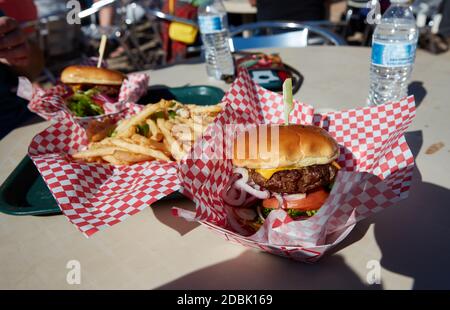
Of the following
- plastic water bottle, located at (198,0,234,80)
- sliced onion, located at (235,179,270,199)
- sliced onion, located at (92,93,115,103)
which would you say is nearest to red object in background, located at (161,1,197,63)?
plastic water bottle, located at (198,0,234,80)

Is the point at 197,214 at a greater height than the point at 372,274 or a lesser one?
greater

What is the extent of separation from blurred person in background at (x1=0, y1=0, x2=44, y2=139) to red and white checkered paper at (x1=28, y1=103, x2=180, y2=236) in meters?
0.92

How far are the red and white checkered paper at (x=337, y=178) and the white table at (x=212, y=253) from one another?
0.08 meters

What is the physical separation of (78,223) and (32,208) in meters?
0.44

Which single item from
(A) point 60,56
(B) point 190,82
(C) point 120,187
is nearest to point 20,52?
(B) point 190,82

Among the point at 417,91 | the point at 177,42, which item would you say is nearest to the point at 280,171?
the point at 417,91

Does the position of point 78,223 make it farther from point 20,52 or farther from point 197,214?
point 20,52

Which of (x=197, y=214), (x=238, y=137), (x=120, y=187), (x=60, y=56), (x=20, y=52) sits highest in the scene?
(x=20, y=52)

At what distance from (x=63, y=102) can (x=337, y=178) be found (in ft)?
6.01

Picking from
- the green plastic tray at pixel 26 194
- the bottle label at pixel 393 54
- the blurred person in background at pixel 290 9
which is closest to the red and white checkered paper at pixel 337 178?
the green plastic tray at pixel 26 194

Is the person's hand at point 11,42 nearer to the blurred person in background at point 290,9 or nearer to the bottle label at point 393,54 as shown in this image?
the bottle label at point 393,54

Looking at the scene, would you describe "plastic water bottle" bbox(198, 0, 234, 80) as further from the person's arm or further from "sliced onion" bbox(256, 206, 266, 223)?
"sliced onion" bbox(256, 206, 266, 223)

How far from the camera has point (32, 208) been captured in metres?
1.47

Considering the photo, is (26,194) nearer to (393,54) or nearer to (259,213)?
(259,213)
